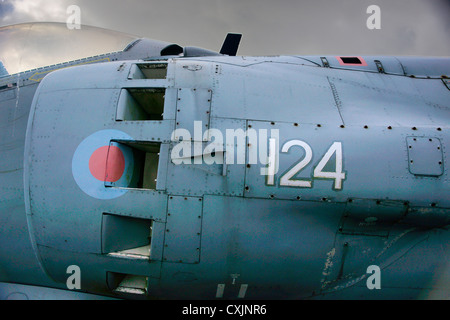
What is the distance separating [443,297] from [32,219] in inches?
222

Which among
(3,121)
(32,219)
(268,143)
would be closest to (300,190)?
(268,143)

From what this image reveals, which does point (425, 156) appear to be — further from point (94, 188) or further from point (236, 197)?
point (94, 188)

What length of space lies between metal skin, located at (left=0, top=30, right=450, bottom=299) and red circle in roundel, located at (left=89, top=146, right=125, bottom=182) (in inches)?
0.7

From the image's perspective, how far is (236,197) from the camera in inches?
121

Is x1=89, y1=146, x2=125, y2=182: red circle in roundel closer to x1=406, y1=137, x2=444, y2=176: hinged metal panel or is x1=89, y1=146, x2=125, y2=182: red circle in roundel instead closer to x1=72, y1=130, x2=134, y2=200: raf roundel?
x1=72, y1=130, x2=134, y2=200: raf roundel

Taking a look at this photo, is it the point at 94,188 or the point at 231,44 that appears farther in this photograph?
the point at 231,44

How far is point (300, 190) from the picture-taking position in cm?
306

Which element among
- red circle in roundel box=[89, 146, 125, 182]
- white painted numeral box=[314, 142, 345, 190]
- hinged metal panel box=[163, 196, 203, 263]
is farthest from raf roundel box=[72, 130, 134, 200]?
white painted numeral box=[314, 142, 345, 190]

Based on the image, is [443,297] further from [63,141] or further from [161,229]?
[63,141]

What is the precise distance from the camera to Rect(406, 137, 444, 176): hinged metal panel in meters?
3.16

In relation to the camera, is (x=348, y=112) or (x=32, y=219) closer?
(x=32, y=219)

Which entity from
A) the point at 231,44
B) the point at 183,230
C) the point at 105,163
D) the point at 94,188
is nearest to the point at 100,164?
the point at 105,163

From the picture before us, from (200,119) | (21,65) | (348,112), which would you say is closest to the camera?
(200,119)

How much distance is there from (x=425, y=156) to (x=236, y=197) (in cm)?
249
